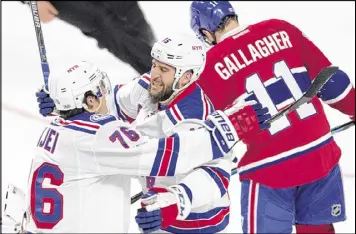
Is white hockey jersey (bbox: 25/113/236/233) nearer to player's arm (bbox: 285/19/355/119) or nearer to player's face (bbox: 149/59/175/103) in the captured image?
player's face (bbox: 149/59/175/103)

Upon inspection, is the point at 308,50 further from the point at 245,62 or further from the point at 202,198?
the point at 202,198

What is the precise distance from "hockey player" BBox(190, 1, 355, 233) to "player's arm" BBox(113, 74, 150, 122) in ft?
0.66

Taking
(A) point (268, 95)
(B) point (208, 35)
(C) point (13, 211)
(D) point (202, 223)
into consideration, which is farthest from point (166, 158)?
(B) point (208, 35)

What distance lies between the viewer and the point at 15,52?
5.21 meters

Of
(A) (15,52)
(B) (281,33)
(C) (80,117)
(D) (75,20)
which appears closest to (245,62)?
(B) (281,33)

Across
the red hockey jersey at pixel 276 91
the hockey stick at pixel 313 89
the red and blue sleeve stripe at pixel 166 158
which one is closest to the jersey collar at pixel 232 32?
the red hockey jersey at pixel 276 91

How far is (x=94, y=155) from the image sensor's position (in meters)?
2.01

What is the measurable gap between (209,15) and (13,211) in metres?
0.95

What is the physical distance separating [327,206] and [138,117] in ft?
2.50

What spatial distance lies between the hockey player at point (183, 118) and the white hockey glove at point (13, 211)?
10.4 inches

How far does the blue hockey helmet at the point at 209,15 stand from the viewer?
2653 mm

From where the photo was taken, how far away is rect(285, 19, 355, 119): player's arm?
266 centimetres

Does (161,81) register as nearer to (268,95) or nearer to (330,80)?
(268,95)

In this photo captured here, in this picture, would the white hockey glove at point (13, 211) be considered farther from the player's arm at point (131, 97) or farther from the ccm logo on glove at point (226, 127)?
the ccm logo on glove at point (226, 127)
